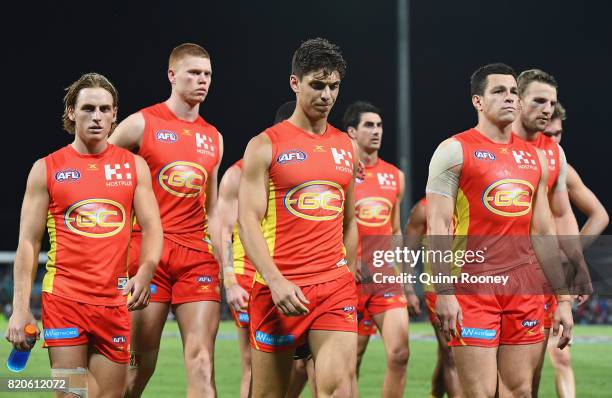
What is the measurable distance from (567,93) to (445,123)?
5337mm

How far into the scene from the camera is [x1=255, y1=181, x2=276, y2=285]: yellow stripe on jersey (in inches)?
228

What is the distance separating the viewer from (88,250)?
579 cm

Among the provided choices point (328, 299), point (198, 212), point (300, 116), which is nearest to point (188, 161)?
point (198, 212)

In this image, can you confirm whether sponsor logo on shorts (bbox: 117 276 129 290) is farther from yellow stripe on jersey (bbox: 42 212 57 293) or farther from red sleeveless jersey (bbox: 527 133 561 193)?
red sleeveless jersey (bbox: 527 133 561 193)

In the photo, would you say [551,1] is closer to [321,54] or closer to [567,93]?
[567,93]

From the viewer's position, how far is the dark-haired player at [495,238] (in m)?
6.09

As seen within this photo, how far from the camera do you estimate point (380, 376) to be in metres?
11.4

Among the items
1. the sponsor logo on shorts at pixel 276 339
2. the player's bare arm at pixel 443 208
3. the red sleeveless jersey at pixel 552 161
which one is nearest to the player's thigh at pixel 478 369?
the player's bare arm at pixel 443 208

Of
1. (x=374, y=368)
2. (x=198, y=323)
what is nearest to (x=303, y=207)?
(x=198, y=323)

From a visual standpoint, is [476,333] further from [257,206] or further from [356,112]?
[356,112]

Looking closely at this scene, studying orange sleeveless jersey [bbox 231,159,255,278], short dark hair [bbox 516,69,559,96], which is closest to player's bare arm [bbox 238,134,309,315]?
short dark hair [bbox 516,69,559,96]

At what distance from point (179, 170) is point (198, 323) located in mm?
1046

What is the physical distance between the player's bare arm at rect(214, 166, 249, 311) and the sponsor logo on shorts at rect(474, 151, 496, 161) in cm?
182

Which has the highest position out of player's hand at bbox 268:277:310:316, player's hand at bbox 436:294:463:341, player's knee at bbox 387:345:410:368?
player's hand at bbox 268:277:310:316
